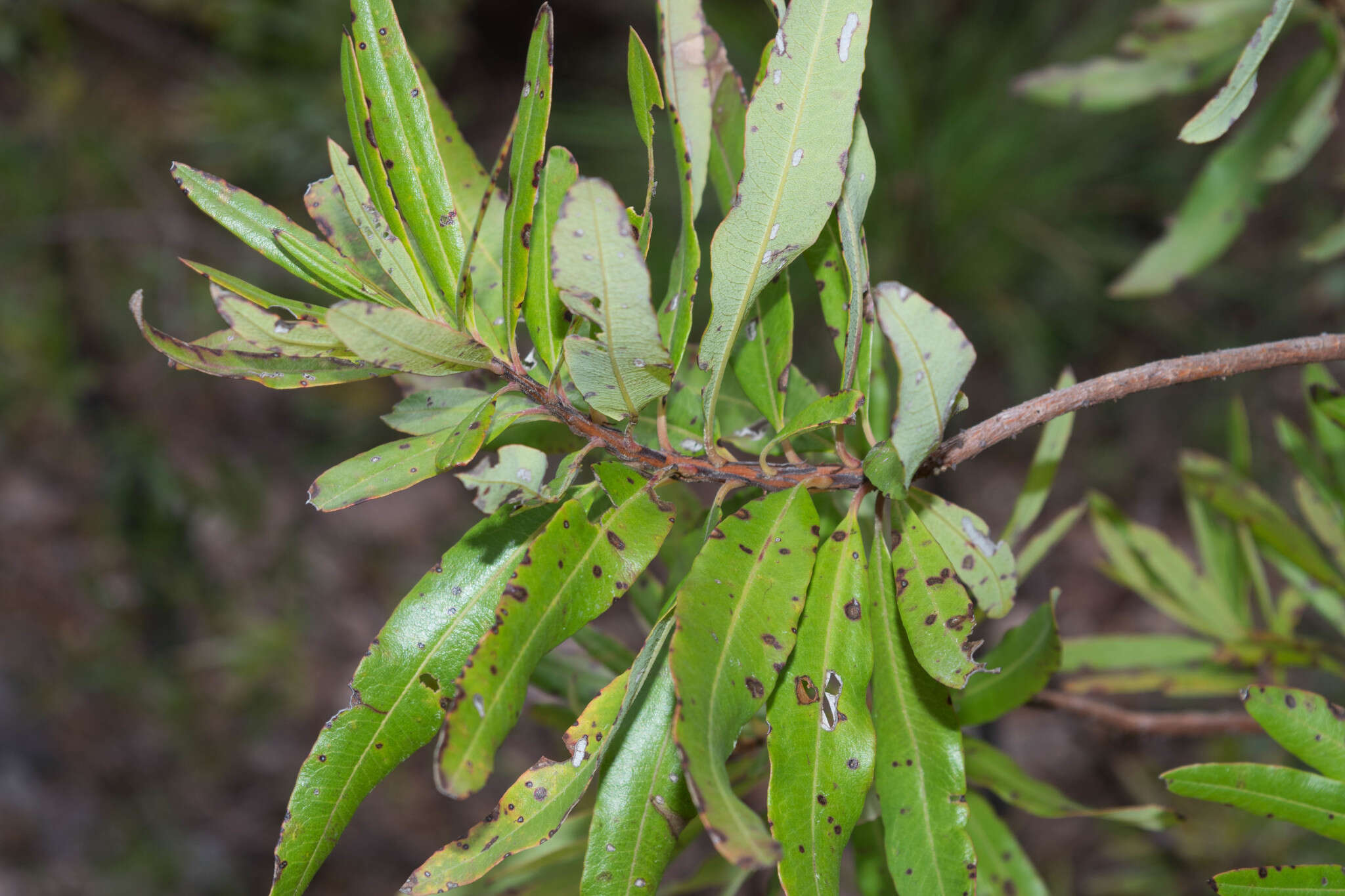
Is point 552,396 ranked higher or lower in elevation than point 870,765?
higher

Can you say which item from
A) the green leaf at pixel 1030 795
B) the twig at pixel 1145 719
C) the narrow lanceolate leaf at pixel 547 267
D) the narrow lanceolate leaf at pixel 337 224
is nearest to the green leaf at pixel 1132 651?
the twig at pixel 1145 719

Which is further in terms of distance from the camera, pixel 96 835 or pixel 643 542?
pixel 96 835

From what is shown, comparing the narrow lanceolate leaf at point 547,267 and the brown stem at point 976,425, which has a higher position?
the narrow lanceolate leaf at point 547,267

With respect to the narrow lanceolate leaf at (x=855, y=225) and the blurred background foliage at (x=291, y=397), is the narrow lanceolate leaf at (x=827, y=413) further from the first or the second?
the blurred background foliage at (x=291, y=397)

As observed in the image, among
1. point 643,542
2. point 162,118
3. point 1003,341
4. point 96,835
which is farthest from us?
point 162,118

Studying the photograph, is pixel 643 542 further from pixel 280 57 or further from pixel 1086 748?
pixel 280 57

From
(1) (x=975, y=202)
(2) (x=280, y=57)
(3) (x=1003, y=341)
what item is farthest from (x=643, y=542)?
(2) (x=280, y=57)

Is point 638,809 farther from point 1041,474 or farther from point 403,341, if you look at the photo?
point 1041,474

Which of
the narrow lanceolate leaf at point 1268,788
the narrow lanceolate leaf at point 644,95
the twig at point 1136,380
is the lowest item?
the narrow lanceolate leaf at point 1268,788
